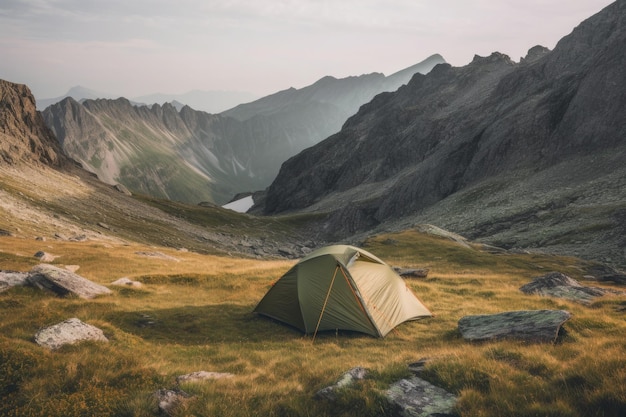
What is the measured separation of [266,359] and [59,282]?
38.9ft

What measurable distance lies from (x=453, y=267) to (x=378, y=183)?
101 m

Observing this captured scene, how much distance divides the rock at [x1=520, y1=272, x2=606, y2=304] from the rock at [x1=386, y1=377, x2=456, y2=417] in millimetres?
16438

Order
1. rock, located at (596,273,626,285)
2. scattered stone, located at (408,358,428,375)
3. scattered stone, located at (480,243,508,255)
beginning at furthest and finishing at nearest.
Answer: scattered stone, located at (480,243,508,255), rock, located at (596,273,626,285), scattered stone, located at (408,358,428,375)

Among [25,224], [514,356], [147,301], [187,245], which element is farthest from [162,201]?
[514,356]

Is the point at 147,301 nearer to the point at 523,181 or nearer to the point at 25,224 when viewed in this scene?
the point at 25,224

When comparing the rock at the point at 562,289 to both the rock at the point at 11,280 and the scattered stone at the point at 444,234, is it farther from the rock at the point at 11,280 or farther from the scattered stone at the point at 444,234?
the rock at the point at 11,280

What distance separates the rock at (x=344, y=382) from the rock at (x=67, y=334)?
8.07 meters

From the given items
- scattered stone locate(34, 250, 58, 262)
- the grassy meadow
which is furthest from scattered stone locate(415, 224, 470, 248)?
scattered stone locate(34, 250, 58, 262)

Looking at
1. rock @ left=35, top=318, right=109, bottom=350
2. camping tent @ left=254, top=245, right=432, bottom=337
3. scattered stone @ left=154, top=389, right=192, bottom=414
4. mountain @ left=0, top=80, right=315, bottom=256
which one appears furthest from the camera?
mountain @ left=0, top=80, right=315, bottom=256

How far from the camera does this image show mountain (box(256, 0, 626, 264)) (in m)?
58.8

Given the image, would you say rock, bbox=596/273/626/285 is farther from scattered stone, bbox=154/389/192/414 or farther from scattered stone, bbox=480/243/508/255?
scattered stone, bbox=154/389/192/414

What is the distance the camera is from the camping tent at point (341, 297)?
17734 millimetres

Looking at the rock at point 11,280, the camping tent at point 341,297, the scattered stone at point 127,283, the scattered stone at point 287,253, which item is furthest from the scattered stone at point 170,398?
the scattered stone at point 287,253

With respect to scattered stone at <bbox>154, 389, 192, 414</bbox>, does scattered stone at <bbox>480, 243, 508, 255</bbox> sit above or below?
below
